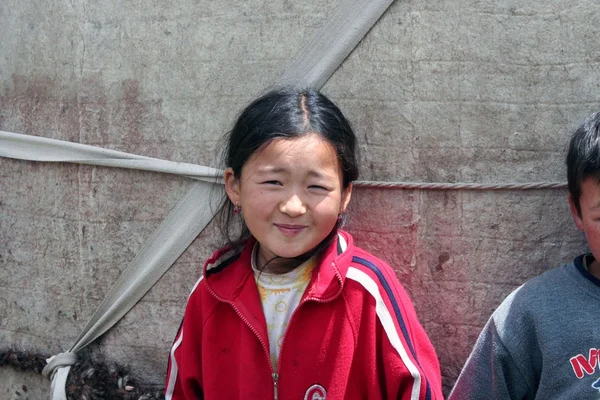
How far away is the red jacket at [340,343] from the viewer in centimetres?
190

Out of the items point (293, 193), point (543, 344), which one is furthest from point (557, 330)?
point (293, 193)

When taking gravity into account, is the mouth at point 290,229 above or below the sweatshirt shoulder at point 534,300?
above

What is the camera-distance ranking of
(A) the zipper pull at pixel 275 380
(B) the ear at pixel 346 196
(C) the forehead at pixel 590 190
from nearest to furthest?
(C) the forehead at pixel 590 190 < (A) the zipper pull at pixel 275 380 < (B) the ear at pixel 346 196

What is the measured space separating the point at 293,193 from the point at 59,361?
3.39 feet

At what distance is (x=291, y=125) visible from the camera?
1931 mm

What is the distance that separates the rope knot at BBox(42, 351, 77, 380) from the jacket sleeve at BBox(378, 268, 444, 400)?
104 cm

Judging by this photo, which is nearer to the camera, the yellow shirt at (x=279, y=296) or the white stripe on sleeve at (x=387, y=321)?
the white stripe on sleeve at (x=387, y=321)

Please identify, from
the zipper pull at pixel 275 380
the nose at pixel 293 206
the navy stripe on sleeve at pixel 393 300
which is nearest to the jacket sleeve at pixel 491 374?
the navy stripe on sleeve at pixel 393 300

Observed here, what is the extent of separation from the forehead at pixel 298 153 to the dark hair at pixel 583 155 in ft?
1.95

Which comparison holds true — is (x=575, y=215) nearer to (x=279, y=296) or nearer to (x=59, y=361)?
(x=279, y=296)

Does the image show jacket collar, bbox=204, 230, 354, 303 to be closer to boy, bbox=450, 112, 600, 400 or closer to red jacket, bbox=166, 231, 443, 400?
red jacket, bbox=166, 231, 443, 400

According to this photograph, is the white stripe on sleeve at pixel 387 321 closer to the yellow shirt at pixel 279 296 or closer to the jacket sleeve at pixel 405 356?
the jacket sleeve at pixel 405 356

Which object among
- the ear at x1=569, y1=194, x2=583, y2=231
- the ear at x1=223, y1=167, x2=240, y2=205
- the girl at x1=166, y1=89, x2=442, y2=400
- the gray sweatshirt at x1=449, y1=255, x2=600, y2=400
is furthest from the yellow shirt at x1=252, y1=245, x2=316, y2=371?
the ear at x1=569, y1=194, x2=583, y2=231

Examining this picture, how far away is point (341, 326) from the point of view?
1.92m
